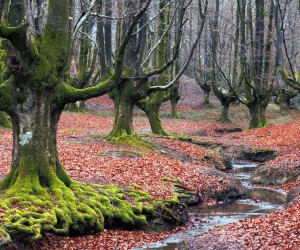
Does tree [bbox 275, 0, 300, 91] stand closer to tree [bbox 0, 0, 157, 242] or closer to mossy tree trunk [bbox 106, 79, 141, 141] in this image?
mossy tree trunk [bbox 106, 79, 141, 141]

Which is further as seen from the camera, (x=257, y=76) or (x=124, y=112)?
(x=257, y=76)

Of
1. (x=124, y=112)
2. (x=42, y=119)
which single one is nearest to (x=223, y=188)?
(x=124, y=112)

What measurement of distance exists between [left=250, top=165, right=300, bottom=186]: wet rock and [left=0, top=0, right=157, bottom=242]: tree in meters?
8.64

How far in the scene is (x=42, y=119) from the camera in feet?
33.6

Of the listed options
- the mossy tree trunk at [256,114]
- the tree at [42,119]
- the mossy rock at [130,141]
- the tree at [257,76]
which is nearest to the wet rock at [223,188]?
the mossy rock at [130,141]

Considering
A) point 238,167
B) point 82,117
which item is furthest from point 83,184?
point 82,117

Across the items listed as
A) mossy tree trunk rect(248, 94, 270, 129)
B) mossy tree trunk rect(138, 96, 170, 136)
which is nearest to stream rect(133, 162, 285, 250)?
mossy tree trunk rect(138, 96, 170, 136)

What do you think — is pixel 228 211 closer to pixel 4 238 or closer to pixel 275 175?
pixel 275 175

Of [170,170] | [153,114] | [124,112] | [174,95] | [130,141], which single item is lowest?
[170,170]

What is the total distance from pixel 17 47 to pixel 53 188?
330cm

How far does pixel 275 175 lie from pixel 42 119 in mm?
11290

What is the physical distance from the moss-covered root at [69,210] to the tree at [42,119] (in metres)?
0.02

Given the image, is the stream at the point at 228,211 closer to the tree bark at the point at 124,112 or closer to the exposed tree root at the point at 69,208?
the exposed tree root at the point at 69,208

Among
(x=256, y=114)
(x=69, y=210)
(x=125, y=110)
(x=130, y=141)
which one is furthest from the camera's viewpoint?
(x=256, y=114)
